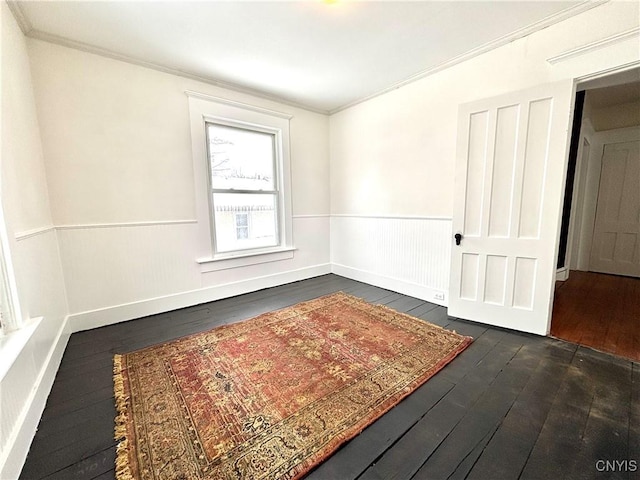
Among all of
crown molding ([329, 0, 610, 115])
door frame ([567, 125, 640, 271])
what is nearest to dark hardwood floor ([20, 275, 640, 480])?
crown molding ([329, 0, 610, 115])

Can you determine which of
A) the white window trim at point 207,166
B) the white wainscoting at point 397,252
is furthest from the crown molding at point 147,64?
the white wainscoting at point 397,252

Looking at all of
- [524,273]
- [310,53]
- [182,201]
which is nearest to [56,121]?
[182,201]

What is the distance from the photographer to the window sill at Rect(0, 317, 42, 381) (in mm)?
1137

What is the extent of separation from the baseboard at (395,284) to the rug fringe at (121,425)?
116 inches

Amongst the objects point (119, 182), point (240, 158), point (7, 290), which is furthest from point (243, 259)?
point (7, 290)

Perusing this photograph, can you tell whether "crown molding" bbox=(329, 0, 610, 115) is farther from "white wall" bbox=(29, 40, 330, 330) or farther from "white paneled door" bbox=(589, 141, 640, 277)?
"white paneled door" bbox=(589, 141, 640, 277)

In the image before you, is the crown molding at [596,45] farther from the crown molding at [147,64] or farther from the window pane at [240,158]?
the window pane at [240,158]

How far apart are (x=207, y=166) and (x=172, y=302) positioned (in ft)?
5.45

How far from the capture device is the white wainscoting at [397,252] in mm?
3041

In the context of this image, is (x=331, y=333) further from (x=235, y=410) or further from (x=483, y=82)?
(x=483, y=82)

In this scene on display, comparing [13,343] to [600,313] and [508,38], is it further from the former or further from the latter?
[600,313]

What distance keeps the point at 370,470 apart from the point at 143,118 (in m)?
3.46

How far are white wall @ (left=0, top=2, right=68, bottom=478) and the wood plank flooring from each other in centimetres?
Answer: 370

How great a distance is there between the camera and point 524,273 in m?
2.35
